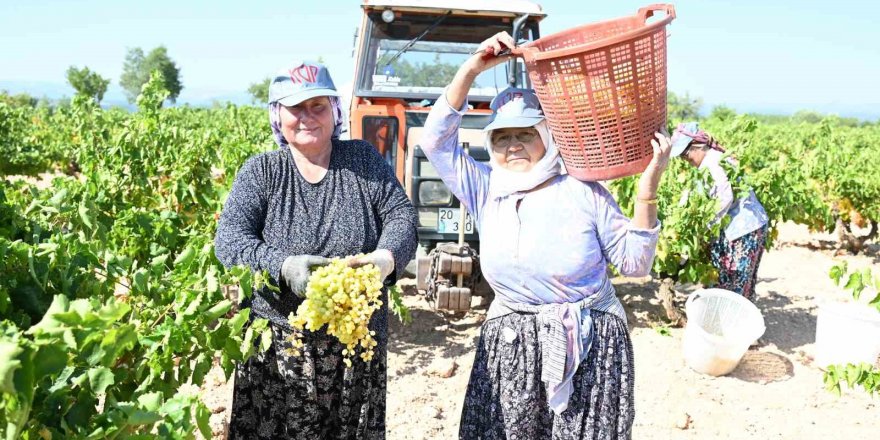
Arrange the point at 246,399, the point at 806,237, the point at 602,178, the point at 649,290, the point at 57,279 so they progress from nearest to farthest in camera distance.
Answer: the point at 57,279 → the point at 602,178 → the point at 246,399 → the point at 649,290 → the point at 806,237

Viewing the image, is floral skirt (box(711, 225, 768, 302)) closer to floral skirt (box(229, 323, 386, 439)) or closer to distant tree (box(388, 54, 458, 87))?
distant tree (box(388, 54, 458, 87))

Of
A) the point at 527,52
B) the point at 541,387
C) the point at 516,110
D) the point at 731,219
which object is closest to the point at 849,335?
the point at 731,219

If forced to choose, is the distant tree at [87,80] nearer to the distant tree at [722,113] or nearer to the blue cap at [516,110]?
the distant tree at [722,113]

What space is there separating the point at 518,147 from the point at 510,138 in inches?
1.6

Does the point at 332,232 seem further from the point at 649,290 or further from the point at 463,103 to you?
the point at 649,290

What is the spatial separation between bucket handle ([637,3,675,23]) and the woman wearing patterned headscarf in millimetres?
2471

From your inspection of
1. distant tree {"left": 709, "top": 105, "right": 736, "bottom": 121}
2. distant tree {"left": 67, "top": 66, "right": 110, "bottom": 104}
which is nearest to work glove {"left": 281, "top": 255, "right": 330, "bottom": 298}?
distant tree {"left": 709, "top": 105, "right": 736, "bottom": 121}

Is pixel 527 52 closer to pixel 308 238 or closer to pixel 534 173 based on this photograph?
pixel 534 173

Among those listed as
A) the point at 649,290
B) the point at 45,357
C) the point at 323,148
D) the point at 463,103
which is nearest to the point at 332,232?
the point at 323,148

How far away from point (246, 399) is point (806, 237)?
365 inches

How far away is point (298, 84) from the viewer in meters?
2.22

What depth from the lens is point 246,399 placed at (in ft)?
8.14

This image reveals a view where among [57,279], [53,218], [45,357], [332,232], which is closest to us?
[45,357]

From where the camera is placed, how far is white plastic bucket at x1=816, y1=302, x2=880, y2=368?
178 inches
